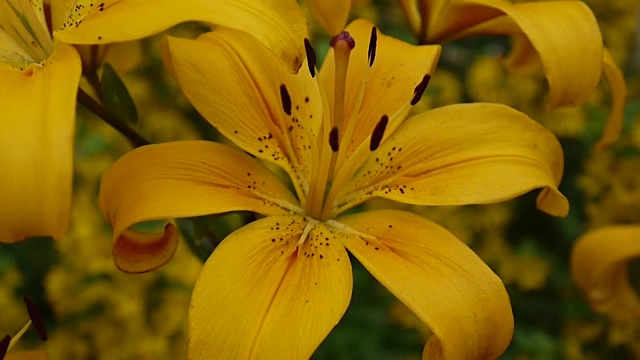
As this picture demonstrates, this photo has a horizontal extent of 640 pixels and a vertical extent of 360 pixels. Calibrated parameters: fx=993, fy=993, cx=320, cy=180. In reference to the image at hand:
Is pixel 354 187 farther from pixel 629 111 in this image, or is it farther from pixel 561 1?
pixel 629 111

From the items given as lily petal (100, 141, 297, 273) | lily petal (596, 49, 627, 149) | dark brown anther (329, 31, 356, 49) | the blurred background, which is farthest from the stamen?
the blurred background

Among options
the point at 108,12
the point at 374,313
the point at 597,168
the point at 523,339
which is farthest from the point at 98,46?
the point at 597,168

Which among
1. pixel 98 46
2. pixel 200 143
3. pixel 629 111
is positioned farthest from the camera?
pixel 629 111

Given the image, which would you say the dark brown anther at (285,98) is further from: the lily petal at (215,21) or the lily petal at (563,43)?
the lily petal at (563,43)

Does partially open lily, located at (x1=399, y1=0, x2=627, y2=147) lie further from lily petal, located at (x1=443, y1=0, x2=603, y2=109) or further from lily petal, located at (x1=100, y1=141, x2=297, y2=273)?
lily petal, located at (x1=100, y1=141, x2=297, y2=273)

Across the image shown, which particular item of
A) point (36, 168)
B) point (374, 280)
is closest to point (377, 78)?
point (36, 168)

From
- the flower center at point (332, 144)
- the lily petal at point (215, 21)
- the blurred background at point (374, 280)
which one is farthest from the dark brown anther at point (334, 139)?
the blurred background at point (374, 280)
